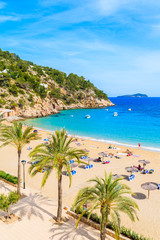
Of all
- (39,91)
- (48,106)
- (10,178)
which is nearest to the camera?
(10,178)

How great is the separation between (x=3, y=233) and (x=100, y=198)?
6243 mm

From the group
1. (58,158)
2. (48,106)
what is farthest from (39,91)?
(58,158)

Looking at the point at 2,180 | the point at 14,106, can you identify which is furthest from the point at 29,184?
the point at 14,106

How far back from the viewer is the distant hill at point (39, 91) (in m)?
76.3

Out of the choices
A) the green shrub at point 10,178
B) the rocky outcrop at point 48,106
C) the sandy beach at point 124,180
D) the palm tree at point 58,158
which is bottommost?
the sandy beach at point 124,180

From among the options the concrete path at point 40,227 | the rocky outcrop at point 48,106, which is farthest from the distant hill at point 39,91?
the concrete path at point 40,227

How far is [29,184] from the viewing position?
18562mm

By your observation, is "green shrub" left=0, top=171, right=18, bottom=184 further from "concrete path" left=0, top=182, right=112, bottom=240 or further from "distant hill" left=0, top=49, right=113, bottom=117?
"distant hill" left=0, top=49, right=113, bottom=117

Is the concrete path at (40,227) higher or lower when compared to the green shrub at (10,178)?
lower

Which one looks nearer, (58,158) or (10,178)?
(58,158)

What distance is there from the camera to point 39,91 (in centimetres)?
9150

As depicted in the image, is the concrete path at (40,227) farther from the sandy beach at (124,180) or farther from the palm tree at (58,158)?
the sandy beach at (124,180)

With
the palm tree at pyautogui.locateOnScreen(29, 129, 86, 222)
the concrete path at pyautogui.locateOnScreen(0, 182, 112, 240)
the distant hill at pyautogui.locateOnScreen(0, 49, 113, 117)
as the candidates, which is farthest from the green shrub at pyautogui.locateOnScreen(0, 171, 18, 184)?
the distant hill at pyautogui.locateOnScreen(0, 49, 113, 117)

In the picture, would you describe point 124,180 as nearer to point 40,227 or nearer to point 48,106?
point 40,227
